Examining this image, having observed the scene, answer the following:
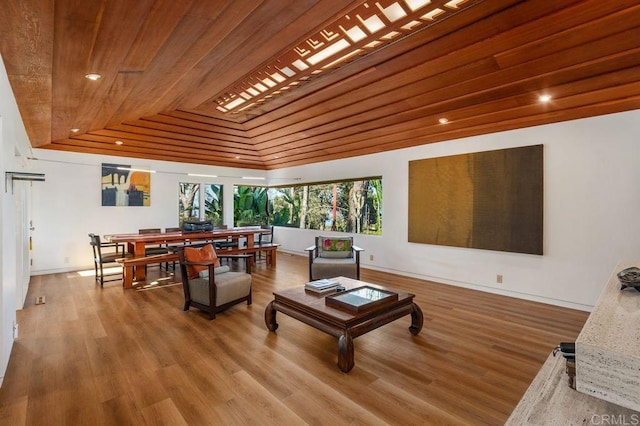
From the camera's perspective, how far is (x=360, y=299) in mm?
2979

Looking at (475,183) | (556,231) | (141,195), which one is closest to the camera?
(556,231)

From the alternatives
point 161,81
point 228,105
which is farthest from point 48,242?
point 161,81

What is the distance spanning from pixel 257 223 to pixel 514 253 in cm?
690

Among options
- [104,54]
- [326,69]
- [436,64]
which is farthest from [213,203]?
[436,64]

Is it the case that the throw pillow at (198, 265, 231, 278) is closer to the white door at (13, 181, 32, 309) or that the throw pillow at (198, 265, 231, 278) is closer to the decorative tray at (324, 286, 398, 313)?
the decorative tray at (324, 286, 398, 313)

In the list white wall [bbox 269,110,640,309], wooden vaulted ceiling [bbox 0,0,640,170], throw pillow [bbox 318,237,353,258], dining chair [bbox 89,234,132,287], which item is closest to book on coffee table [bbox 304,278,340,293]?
throw pillow [bbox 318,237,353,258]

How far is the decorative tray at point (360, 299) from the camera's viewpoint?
2791 mm

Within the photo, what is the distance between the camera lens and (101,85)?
3088 mm

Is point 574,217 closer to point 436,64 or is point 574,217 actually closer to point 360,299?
point 436,64

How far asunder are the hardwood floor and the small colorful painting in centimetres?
326

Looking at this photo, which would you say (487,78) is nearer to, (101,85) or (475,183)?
(475,183)

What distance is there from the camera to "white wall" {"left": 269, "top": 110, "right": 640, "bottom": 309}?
3.74 metres

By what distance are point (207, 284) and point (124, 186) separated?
15.5ft

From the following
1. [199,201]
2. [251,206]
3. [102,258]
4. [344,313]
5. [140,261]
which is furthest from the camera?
[251,206]
